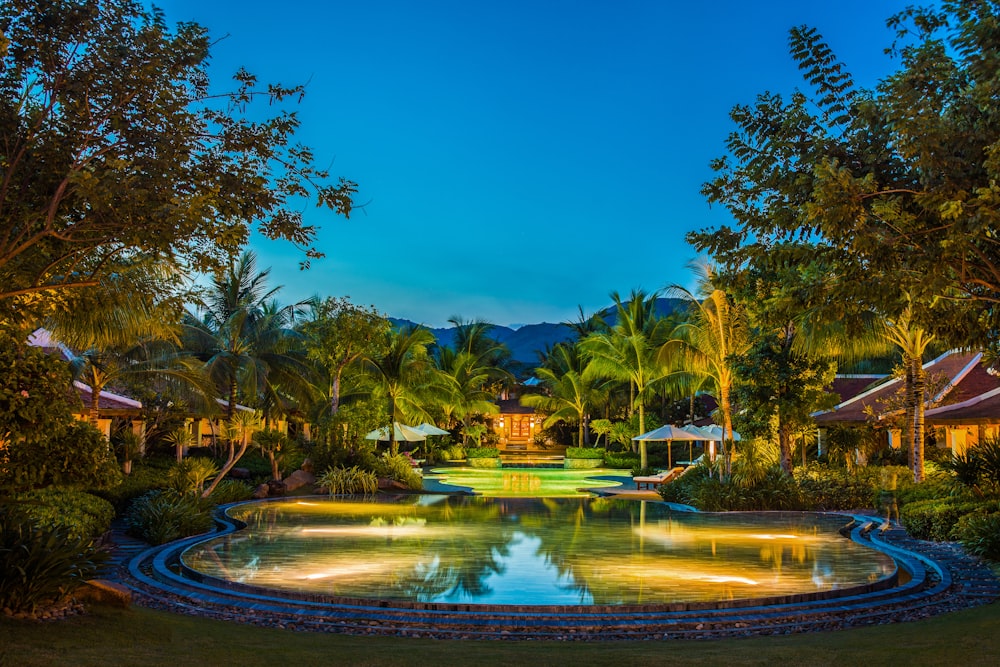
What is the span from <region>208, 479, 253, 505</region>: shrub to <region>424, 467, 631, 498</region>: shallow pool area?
20.4ft

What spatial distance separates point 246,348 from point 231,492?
21.4ft

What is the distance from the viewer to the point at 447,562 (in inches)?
428

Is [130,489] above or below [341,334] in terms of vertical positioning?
below

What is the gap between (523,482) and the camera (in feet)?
98.2

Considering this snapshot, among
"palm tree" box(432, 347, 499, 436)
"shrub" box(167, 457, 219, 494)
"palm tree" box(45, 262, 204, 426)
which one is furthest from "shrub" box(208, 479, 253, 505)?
"palm tree" box(432, 347, 499, 436)

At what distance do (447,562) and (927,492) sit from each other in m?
10.2

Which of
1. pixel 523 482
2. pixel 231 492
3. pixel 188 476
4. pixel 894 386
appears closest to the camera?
pixel 188 476

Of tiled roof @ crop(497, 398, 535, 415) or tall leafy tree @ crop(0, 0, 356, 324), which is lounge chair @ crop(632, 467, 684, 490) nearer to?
tall leafy tree @ crop(0, 0, 356, 324)

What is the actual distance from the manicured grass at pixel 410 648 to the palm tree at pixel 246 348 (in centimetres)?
1663

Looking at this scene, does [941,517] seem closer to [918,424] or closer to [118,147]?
[918,424]

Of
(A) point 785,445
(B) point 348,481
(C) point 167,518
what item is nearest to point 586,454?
(B) point 348,481

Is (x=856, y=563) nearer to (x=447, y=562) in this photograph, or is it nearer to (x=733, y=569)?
(x=733, y=569)

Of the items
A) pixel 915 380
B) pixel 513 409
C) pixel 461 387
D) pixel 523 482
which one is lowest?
pixel 523 482

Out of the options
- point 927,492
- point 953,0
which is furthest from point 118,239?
point 927,492
